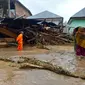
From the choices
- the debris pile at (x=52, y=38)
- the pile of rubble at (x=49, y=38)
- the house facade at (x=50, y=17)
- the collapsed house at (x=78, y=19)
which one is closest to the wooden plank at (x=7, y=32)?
the pile of rubble at (x=49, y=38)

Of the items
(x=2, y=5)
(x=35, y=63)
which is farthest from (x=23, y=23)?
(x=35, y=63)

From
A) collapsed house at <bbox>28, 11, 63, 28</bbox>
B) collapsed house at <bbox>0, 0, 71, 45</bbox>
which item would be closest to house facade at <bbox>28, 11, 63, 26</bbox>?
collapsed house at <bbox>28, 11, 63, 28</bbox>

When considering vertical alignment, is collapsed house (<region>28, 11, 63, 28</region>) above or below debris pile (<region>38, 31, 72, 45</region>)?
above

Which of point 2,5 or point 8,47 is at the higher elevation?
point 2,5

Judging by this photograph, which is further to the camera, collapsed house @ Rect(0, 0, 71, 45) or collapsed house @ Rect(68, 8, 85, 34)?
collapsed house @ Rect(68, 8, 85, 34)

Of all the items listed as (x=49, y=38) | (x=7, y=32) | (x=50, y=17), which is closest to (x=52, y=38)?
(x=49, y=38)

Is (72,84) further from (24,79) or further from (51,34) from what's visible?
(51,34)

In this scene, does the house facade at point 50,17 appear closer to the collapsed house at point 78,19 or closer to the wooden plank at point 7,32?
the collapsed house at point 78,19

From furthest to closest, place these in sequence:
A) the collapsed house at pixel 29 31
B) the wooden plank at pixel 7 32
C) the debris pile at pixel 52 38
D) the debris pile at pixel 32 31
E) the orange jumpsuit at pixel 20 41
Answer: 1. the debris pile at pixel 52 38
2. the debris pile at pixel 32 31
3. the collapsed house at pixel 29 31
4. the wooden plank at pixel 7 32
5. the orange jumpsuit at pixel 20 41

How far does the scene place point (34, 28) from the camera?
939 inches

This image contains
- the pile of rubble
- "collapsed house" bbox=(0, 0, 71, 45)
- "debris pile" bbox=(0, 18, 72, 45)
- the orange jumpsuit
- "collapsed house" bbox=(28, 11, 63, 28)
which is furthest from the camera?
"collapsed house" bbox=(28, 11, 63, 28)

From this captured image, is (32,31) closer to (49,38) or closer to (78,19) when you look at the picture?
(49,38)

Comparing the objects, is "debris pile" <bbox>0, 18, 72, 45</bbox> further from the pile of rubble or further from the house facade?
the house facade

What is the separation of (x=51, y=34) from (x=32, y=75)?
15616 millimetres
